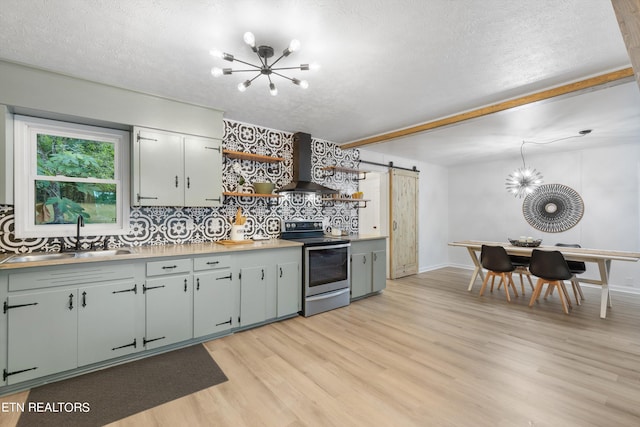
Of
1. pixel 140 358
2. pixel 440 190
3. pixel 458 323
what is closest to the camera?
pixel 140 358

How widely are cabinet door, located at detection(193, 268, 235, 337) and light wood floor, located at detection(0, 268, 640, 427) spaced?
0.20m

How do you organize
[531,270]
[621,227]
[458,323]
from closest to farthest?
1. [458,323]
2. [531,270]
3. [621,227]

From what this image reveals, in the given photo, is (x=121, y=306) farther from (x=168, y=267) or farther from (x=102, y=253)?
(x=102, y=253)

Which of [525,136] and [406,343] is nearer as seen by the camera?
[406,343]

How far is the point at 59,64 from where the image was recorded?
7.50ft

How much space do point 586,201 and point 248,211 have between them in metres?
6.05

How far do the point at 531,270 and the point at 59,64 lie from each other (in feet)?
19.1

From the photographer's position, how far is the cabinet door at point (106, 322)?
222cm

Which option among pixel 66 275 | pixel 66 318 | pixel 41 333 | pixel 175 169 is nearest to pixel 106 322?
pixel 66 318

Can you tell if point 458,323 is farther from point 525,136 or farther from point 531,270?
point 525,136

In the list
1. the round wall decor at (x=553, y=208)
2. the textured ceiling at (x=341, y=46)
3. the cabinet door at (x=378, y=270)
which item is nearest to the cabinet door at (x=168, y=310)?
the textured ceiling at (x=341, y=46)

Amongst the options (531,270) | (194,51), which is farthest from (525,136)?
(194,51)

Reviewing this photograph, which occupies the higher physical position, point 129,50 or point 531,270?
point 129,50

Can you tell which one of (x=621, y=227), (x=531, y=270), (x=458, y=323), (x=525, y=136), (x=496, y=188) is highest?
(x=525, y=136)
